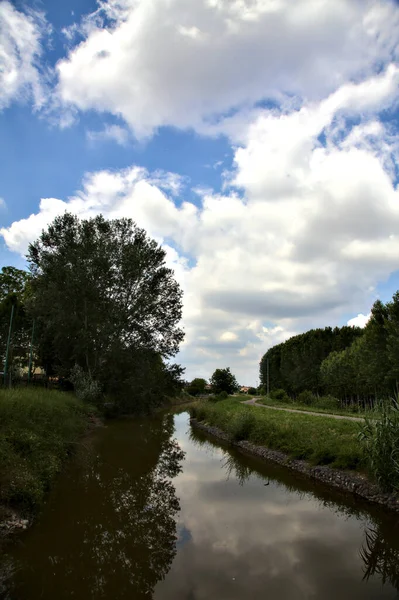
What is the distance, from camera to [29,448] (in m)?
11.5

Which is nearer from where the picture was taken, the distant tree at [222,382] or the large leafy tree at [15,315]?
the large leafy tree at [15,315]

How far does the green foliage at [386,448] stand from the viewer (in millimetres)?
10781

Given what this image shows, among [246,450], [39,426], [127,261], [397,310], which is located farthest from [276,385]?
[39,426]

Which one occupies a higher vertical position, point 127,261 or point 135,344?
point 127,261

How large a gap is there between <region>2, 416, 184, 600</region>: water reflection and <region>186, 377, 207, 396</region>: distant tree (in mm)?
91938

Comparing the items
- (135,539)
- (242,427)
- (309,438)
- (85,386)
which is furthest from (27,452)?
(85,386)

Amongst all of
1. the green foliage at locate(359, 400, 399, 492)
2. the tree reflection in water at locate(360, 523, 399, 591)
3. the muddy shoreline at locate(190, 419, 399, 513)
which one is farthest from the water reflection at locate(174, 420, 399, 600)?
the green foliage at locate(359, 400, 399, 492)

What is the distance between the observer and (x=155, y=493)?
40.8 ft

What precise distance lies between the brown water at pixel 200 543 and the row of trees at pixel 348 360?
10.4 m

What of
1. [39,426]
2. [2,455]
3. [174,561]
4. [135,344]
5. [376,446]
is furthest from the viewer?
[135,344]

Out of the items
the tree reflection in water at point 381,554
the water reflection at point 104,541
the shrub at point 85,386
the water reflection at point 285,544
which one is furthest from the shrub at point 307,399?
the tree reflection in water at point 381,554

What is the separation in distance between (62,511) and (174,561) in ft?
12.9

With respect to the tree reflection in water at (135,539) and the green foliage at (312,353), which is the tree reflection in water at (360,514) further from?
the green foliage at (312,353)

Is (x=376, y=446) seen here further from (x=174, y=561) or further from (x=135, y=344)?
(x=135, y=344)
